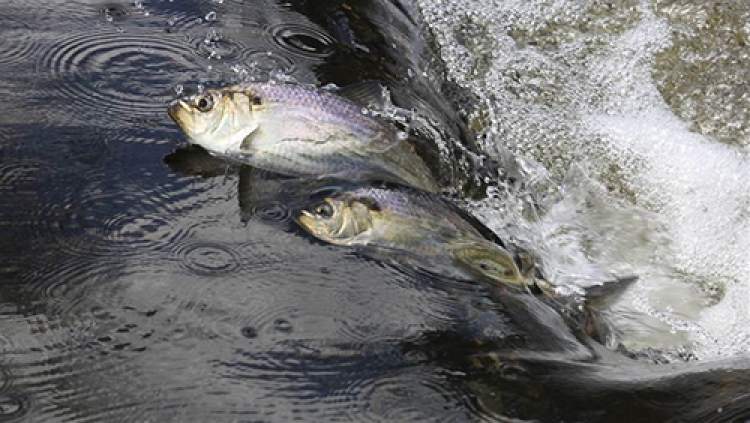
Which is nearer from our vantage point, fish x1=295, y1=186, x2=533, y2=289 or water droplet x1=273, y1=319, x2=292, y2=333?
water droplet x1=273, y1=319, x2=292, y2=333

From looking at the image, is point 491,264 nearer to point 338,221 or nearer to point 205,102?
point 338,221

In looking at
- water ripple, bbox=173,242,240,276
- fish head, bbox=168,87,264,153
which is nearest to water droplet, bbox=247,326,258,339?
water ripple, bbox=173,242,240,276

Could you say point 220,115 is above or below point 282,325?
above

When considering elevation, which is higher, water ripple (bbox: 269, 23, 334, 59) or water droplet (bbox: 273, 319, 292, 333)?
water ripple (bbox: 269, 23, 334, 59)

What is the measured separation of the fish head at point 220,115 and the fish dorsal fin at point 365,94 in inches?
15.8

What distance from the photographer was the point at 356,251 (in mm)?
3365

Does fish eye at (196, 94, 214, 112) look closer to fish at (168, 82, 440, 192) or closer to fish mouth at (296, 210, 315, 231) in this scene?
fish at (168, 82, 440, 192)

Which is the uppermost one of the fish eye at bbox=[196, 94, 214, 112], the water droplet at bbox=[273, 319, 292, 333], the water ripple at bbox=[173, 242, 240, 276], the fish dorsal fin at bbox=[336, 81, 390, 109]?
the fish dorsal fin at bbox=[336, 81, 390, 109]

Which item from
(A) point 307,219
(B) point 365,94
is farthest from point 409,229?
(B) point 365,94

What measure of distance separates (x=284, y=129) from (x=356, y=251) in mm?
567

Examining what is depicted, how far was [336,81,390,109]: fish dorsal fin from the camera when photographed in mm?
3941

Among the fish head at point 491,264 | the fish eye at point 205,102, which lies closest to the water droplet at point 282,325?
the fish head at point 491,264

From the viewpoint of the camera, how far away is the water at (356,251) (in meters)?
2.73

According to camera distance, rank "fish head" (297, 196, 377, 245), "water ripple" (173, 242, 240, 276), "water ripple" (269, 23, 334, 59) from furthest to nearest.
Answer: "water ripple" (269, 23, 334, 59) < "fish head" (297, 196, 377, 245) < "water ripple" (173, 242, 240, 276)
